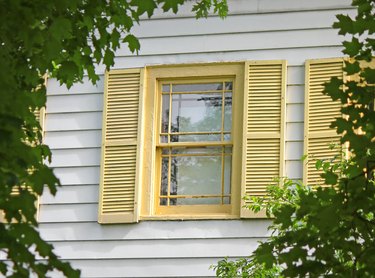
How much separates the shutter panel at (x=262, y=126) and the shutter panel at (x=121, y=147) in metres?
1.08

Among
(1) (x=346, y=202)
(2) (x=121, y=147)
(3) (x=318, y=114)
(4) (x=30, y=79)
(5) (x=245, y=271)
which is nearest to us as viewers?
(1) (x=346, y=202)

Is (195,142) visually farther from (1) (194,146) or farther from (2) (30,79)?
(2) (30,79)

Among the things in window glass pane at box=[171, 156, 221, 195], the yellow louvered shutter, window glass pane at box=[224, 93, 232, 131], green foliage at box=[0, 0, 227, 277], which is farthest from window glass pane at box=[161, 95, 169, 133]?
green foliage at box=[0, 0, 227, 277]

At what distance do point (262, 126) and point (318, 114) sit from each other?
0.57 meters

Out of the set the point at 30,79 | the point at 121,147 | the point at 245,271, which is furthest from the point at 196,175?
the point at 30,79

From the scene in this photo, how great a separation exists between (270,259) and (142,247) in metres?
7.44

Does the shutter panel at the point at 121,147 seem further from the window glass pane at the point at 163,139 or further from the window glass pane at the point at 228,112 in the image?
the window glass pane at the point at 228,112

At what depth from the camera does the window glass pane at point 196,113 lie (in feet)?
44.1

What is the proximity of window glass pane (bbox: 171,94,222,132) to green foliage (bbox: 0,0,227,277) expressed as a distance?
20.3 ft

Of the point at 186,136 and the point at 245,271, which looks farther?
the point at 186,136

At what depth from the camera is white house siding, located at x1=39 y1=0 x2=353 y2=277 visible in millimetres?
13031

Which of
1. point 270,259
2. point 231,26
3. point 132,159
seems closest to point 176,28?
point 231,26

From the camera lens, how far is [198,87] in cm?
1349

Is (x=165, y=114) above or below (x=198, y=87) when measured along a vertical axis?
below
